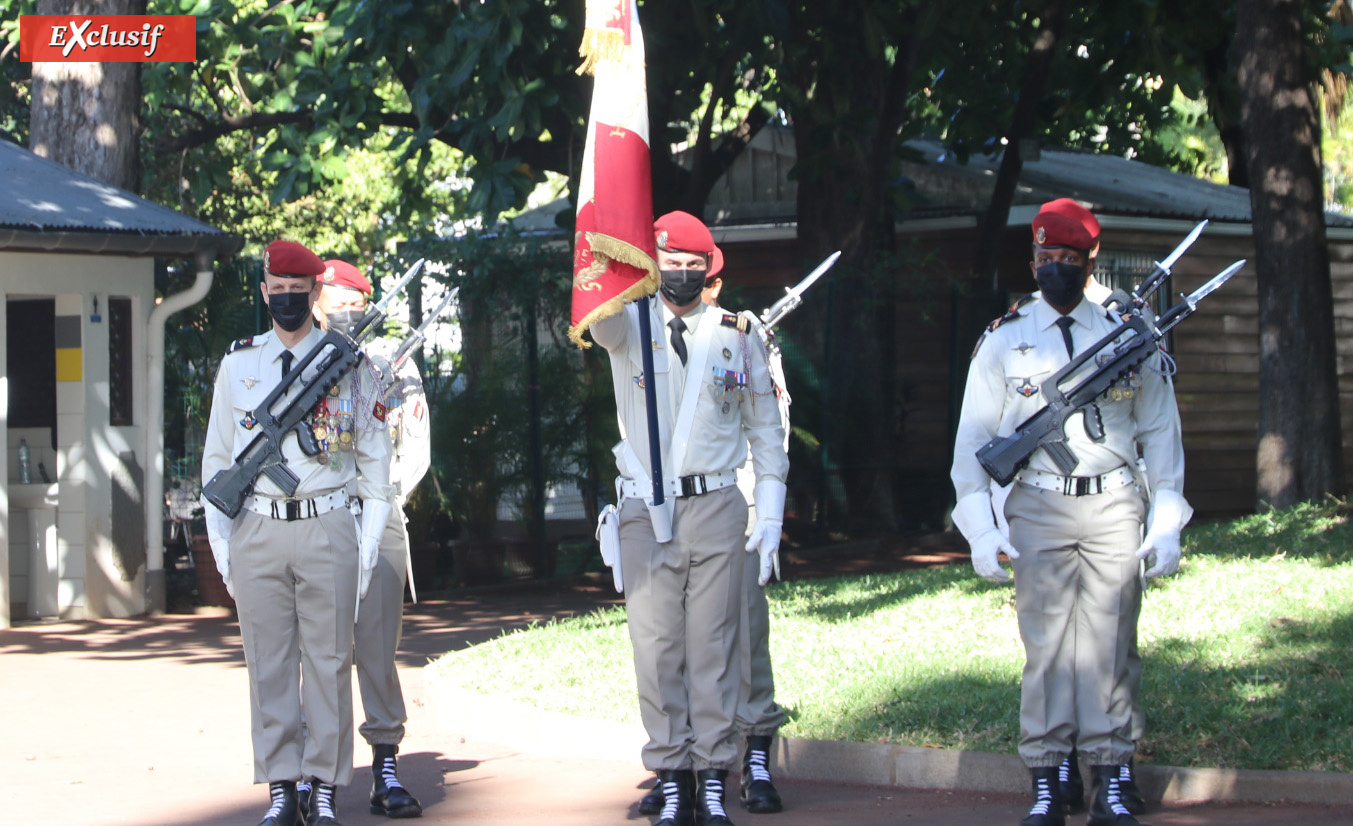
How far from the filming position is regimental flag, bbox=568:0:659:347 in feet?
18.6

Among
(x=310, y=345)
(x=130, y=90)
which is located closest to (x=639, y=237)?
(x=310, y=345)

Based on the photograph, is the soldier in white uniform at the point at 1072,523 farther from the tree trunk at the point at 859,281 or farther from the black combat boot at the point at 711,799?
the tree trunk at the point at 859,281

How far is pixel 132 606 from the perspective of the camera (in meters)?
12.9

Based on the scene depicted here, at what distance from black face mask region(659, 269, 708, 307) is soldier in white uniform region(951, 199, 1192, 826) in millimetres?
1129

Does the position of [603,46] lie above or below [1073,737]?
above

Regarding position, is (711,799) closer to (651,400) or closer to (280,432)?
(651,400)

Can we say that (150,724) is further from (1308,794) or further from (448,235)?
(448,235)

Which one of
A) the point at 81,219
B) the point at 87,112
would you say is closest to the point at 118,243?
the point at 81,219

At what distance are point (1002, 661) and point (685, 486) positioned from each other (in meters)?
2.80

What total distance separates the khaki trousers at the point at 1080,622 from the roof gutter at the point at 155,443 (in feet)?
29.1

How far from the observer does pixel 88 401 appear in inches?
498

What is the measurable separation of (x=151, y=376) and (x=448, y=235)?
13.3ft

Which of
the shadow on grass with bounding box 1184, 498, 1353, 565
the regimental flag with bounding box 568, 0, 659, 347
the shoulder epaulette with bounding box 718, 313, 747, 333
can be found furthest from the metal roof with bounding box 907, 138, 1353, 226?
the regimental flag with bounding box 568, 0, 659, 347

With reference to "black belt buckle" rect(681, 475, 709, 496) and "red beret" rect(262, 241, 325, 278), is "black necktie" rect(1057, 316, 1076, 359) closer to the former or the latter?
"black belt buckle" rect(681, 475, 709, 496)
